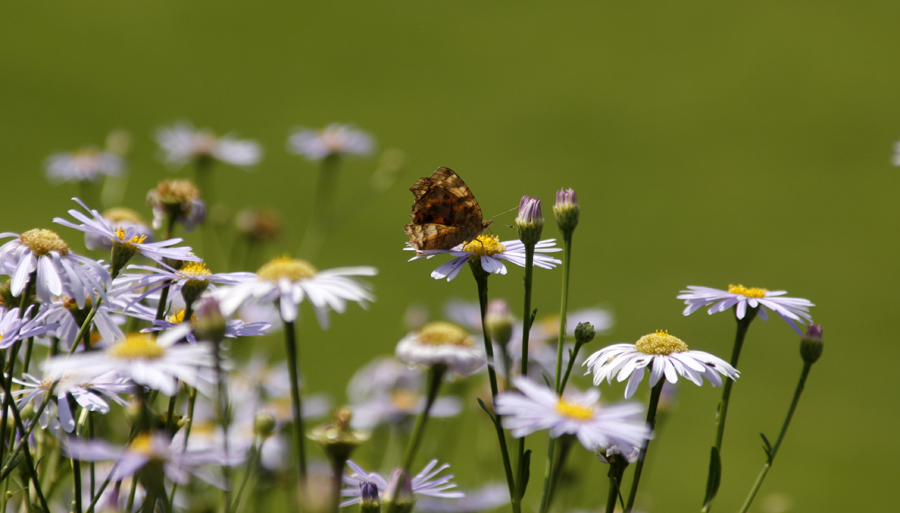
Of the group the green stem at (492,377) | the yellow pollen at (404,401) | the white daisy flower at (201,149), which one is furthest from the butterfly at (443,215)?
the white daisy flower at (201,149)

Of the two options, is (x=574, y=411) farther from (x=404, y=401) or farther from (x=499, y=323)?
(x=404, y=401)

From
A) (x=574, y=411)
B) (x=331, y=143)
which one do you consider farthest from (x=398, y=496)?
(x=331, y=143)

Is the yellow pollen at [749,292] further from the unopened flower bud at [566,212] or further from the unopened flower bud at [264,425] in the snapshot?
the unopened flower bud at [264,425]

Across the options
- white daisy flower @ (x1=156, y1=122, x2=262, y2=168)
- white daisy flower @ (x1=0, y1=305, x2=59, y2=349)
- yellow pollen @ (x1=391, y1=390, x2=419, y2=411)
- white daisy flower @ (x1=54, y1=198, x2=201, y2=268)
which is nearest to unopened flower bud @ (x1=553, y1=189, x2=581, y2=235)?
white daisy flower @ (x1=54, y1=198, x2=201, y2=268)

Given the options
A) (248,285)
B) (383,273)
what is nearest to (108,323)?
(248,285)

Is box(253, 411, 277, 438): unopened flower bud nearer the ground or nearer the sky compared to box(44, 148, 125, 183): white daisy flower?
nearer the ground

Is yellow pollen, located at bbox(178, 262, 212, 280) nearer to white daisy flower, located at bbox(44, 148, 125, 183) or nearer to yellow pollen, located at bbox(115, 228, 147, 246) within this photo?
yellow pollen, located at bbox(115, 228, 147, 246)
